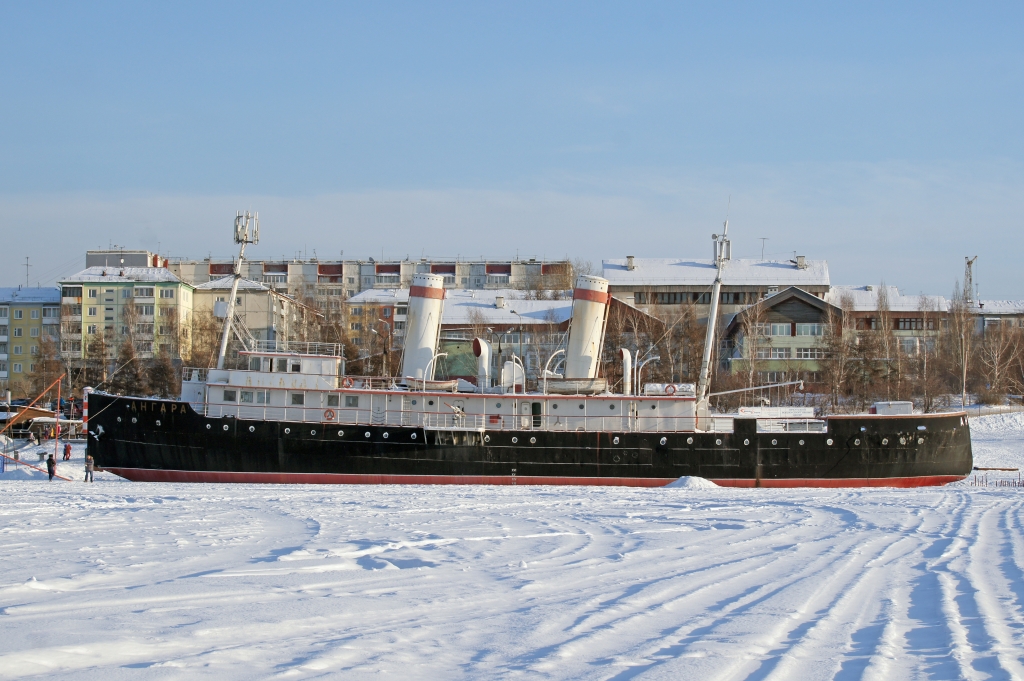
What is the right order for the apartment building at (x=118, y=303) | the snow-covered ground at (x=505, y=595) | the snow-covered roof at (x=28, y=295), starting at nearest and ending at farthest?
the snow-covered ground at (x=505, y=595) < the apartment building at (x=118, y=303) < the snow-covered roof at (x=28, y=295)

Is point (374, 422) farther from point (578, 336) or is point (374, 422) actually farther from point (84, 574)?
point (84, 574)

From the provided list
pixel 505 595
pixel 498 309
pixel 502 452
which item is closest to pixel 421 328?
pixel 502 452

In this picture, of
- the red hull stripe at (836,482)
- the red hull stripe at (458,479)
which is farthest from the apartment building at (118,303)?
the red hull stripe at (836,482)

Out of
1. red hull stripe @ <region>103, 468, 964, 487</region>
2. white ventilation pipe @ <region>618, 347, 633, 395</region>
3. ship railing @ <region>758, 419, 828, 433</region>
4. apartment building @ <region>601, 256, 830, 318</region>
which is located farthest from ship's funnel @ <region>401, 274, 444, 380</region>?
apartment building @ <region>601, 256, 830, 318</region>

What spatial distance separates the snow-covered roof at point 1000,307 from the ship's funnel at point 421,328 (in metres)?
68.2

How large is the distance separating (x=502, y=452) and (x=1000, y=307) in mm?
72809

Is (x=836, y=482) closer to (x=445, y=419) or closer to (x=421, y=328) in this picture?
(x=445, y=419)

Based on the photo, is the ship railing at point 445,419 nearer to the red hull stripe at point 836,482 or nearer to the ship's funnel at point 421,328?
the red hull stripe at point 836,482

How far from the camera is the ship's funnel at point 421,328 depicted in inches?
1368

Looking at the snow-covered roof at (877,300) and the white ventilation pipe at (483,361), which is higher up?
the snow-covered roof at (877,300)

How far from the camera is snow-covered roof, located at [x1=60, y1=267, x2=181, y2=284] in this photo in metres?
85.3

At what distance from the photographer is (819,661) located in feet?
24.3

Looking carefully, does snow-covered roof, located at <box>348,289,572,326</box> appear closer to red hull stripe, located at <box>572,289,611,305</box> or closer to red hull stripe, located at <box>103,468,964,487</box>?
red hull stripe, located at <box>572,289,611,305</box>

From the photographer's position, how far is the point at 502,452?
3281cm
